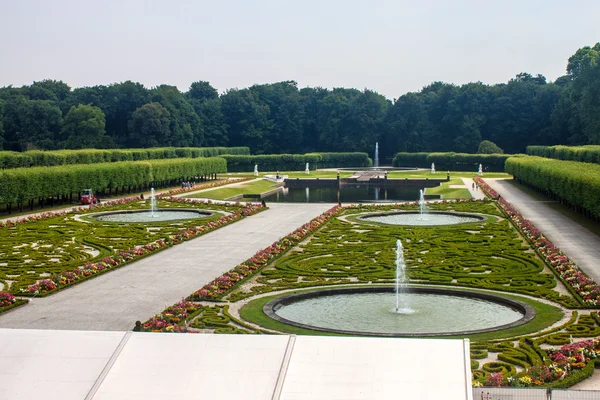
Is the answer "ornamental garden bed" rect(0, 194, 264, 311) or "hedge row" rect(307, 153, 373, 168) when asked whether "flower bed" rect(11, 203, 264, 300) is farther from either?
"hedge row" rect(307, 153, 373, 168)

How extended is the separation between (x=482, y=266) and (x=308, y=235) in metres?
9.06

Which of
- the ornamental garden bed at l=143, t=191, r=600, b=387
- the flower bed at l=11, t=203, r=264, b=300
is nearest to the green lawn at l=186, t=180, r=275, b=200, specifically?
the flower bed at l=11, t=203, r=264, b=300

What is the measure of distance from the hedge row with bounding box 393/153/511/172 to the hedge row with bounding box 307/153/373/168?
16.1ft

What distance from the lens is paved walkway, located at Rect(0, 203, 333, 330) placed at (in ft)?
59.6

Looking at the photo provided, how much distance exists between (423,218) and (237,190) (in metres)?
25.1

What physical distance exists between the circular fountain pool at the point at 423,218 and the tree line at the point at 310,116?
4684 cm

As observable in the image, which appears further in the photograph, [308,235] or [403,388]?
[308,235]

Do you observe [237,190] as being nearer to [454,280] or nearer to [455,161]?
[454,280]

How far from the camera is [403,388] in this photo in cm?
836

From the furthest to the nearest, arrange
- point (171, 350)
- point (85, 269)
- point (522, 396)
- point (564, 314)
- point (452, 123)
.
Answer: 1. point (452, 123)
2. point (85, 269)
3. point (564, 314)
4. point (522, 396)
5. point (171, 350)

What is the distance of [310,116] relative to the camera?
124m

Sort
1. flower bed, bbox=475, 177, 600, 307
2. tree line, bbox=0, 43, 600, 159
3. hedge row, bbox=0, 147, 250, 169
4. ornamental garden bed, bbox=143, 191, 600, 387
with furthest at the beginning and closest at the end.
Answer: tree line, bbox=0, 43, 600, 159
hedge row, bbox=0, 147, 250, 169
flower bed, bbox=475, 177, 600, 307
ornamental garden bed, bbox=143, 191, 600, 387

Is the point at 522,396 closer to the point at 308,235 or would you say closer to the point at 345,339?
the point at 345,339

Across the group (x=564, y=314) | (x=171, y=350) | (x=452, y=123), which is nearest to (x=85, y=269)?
(x=564, y=314)
